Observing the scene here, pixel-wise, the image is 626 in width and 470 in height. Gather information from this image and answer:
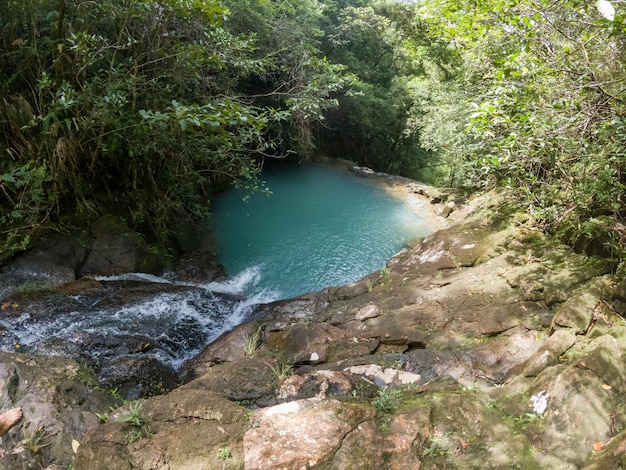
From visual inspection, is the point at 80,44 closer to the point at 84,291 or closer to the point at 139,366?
the point at 84,291

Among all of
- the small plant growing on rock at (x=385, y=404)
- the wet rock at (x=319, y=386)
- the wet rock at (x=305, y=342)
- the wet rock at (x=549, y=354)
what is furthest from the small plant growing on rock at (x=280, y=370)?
the wet rock at (x=549, y=354)

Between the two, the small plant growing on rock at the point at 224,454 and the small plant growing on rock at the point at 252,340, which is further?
the small plant growing on rock at the point at 252,340

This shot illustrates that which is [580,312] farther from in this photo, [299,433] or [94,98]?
[94,98]

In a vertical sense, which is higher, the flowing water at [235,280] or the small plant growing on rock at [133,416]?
the small plant growing on rock at [133,416]

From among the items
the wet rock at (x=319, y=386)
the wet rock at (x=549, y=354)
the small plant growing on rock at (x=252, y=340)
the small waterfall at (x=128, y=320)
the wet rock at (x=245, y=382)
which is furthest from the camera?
the small plant growing on rock at (x=252, y=340)

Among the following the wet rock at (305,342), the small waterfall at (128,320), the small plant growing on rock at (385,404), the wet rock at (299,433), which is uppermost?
the small plant growing on rock at (385,404)

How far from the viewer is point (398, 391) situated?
3.21 meters

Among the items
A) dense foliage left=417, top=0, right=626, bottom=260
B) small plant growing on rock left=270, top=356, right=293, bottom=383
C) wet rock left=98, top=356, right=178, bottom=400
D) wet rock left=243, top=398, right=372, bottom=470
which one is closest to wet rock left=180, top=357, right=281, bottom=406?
small plant growing on rock left=270, top=356, right=293, bottom=383

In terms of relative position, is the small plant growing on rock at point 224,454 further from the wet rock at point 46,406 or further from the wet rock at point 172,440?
the wet rock at point 46,406

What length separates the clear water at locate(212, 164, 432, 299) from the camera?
9.42m

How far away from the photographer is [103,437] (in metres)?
2.57

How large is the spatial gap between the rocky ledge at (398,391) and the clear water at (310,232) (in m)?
3.04

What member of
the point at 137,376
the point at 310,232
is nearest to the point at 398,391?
the point at 137,376

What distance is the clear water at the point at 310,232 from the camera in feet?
30.9
